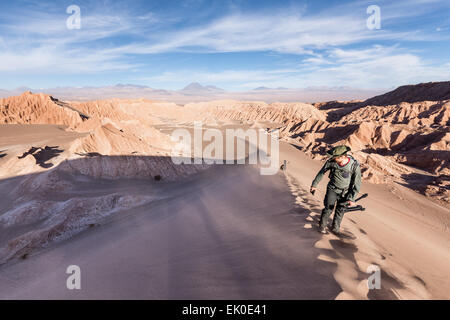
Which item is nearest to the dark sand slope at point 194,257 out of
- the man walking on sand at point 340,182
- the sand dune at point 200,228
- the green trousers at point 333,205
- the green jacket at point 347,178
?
the sand dune at point 200,228

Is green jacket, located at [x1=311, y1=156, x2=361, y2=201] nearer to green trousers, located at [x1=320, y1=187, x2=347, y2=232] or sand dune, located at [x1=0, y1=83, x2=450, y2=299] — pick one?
green trousers, located at [x1=320, y1=187, x2=347, y2=232]

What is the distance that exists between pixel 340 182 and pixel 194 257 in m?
2.54

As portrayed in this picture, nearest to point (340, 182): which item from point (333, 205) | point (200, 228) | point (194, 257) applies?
point (333, 205)

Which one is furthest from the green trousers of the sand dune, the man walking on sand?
the sand dune

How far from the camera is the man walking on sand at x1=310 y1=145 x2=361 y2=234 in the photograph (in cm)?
330

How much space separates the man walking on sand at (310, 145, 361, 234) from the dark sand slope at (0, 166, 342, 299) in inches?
20.2

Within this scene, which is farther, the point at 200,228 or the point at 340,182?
the point at 200,228

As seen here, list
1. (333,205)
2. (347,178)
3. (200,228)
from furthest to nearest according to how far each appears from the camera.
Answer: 1. (200,228)
2. (333,205)
3. (347,178)

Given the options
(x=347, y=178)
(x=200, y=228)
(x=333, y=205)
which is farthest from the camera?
(x=200, y=228)

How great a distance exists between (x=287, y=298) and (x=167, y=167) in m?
8.74

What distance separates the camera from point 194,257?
338 centimetres

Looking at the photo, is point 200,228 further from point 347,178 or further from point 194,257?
point 347,178
